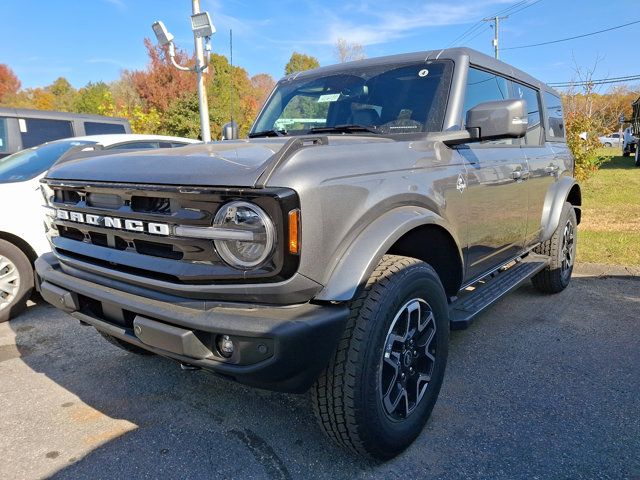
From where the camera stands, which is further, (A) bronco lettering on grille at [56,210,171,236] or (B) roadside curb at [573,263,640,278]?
(B) roadside curb at [573,263,640,278]

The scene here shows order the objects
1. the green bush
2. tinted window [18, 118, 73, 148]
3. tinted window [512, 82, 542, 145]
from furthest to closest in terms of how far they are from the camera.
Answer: the green bush, tinted window [18, 118, 73, 148], tinted window [512, 82, 542, 145]

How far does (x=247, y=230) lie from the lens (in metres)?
1.80

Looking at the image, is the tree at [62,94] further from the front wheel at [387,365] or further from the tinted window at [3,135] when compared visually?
the front wheel at [387,365]

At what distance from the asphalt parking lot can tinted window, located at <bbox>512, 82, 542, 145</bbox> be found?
1.63 m

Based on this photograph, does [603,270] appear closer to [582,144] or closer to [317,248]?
[317,248]

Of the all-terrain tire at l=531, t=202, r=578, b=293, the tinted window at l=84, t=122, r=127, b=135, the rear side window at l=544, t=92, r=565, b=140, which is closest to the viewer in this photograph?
the all-terrain tire at l=531, t=202, r=578, b=293

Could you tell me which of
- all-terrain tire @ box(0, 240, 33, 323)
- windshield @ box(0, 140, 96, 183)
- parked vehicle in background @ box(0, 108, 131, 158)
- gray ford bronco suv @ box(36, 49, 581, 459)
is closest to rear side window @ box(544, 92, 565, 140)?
gray ford bronco suv @ box(36, 49, 581, 459)

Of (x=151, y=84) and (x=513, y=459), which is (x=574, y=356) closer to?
(x=513, y=459)

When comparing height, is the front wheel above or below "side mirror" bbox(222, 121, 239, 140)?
below

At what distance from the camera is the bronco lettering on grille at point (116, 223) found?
198cm

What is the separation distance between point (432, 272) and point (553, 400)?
1206mm

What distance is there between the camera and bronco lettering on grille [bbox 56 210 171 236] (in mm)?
1977

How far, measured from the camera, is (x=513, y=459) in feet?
7.46

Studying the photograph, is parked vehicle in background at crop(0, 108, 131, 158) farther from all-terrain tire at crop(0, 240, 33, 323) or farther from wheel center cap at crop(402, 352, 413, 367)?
wheel center cap at crop(402, 352, 413, 367)
